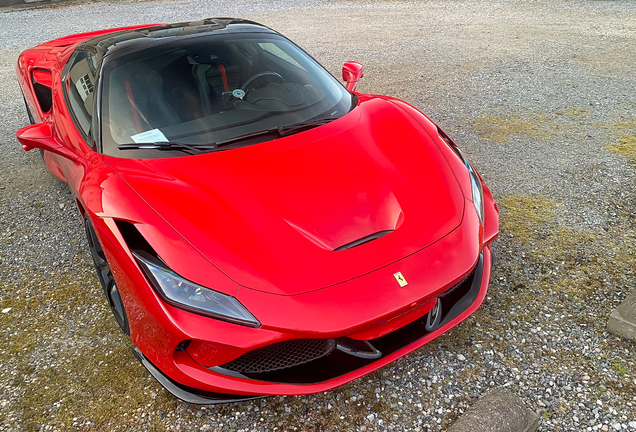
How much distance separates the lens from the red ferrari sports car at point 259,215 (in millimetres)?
1721

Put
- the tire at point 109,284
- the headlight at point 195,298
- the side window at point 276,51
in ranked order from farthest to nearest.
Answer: the side window at point 276,51 → the tire at point 109,284 → the headlight at point 195,298

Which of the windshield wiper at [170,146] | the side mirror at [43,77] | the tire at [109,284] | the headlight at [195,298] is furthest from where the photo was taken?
the side mirror at [43,77]

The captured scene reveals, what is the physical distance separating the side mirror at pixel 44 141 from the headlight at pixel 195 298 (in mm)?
1164

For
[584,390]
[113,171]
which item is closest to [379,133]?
[113,171]

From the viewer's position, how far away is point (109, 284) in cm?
226

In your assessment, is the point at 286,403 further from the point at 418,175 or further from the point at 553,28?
the point at 553,28

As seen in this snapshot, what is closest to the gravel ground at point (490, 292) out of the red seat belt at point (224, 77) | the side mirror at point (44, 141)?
the side mirror at point (44, 141)

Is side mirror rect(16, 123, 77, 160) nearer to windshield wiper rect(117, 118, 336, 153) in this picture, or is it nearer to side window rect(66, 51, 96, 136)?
side window rect(66, 51, 96, 136)

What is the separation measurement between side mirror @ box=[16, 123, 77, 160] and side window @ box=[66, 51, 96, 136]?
0.15m

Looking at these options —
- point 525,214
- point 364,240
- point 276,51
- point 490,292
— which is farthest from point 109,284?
point 525,214

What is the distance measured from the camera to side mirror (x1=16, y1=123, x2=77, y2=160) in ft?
8.54

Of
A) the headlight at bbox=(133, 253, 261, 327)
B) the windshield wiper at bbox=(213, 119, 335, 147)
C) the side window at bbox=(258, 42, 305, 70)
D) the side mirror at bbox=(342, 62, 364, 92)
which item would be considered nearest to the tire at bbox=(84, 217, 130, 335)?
the headlight at bbox=(133, 253, 261, 327)

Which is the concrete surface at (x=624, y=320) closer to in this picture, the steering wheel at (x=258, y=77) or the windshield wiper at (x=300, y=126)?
the windshield wiper at (x=300, y=126)

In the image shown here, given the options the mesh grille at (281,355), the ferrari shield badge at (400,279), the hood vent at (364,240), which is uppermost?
the hood vent at (364,240)
